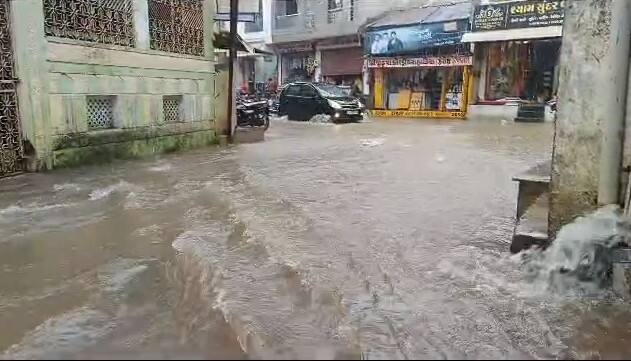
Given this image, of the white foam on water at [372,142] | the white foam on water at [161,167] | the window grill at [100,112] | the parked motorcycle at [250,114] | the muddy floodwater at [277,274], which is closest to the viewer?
the muddy floodwater at [277,274]

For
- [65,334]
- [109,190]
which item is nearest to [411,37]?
[109,190]

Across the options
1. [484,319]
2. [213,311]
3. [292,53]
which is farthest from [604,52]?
[292,53]

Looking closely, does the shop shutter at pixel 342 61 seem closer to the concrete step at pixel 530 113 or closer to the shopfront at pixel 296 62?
the shopfront at pixel 296 62

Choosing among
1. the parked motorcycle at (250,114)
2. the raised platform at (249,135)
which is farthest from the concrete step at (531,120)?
the raised platform at (249,135)

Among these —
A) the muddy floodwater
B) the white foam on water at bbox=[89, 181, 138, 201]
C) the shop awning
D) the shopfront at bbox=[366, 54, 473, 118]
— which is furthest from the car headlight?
the white foam on water at bbox=[89, 181, 138, 201]

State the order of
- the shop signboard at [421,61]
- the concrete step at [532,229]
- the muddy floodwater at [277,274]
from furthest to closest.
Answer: the shop signboard at [421,61] < the concrete step at [532,229] < the muddy floodwater at [277,274]

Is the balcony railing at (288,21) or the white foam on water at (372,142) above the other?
the balcony railing at (288,21)

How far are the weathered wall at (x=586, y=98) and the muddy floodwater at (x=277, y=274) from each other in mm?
731

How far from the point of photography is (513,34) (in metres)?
21.8

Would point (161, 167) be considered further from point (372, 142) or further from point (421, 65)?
point (421, 65)

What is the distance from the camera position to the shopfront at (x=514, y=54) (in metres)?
21.2

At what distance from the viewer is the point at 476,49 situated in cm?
2380

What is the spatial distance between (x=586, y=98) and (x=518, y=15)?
19.2 m

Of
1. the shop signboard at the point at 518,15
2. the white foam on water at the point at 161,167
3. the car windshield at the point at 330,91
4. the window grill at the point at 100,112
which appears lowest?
the white foam on water at the point at 161,167
